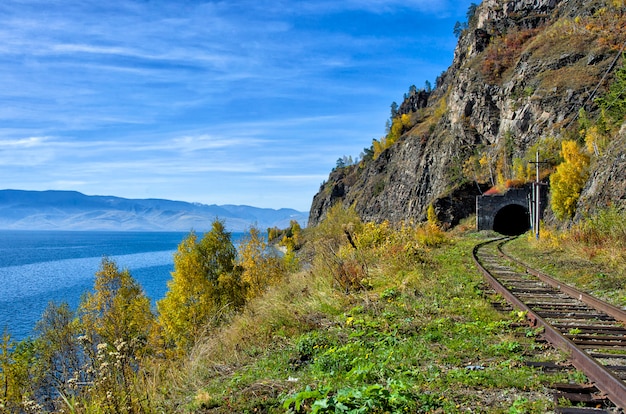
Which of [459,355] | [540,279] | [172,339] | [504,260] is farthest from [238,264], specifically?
[459,355]

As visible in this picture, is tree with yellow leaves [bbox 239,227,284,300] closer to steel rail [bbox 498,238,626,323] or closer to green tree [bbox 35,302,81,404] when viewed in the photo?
green tree [bbox 35,302,81,404]

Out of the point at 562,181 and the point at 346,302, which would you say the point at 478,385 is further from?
the point at 562,181

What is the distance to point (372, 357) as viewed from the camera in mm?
5996

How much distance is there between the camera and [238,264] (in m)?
38.2

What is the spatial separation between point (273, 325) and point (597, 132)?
137 feet

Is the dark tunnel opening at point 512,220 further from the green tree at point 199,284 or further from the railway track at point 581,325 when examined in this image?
the railway track at point 581,325

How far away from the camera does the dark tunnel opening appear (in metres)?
55.9

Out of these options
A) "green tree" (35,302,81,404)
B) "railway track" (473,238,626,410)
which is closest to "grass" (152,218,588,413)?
"railway track" (473,238,626,410)

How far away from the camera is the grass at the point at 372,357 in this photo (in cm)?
433

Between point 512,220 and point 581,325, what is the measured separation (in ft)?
183

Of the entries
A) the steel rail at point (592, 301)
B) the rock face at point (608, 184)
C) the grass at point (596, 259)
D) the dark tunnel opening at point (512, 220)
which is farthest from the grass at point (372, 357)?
the dark tunnel opening at point (512, 220)

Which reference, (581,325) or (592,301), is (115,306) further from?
(581,325)

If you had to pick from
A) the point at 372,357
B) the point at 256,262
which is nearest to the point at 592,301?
the point at 372,357

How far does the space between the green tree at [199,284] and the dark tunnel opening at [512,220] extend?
114 feet
